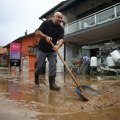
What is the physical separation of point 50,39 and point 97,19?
10704mm

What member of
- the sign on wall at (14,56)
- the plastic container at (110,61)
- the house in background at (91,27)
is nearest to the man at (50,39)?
the plastic container at (110,61)

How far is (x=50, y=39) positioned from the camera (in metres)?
4.61

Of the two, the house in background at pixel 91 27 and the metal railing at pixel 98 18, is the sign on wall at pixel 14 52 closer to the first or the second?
the house in background at pixel 91 27

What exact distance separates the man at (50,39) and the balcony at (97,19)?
28.7 feet

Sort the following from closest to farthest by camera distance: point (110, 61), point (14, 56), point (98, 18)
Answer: point (110, 61)
point (98, 18)
point (14, 56)

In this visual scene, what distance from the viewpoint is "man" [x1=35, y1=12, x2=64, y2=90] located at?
4.68 m

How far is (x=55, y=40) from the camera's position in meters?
4.97

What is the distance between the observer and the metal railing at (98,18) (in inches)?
519

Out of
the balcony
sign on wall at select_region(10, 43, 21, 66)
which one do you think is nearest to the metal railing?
the balcony

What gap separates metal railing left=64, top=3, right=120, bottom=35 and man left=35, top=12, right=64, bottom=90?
8.85 meters

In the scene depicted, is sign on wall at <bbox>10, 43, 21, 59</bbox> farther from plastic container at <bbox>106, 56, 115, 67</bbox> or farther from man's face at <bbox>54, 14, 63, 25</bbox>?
man's face at <bbox>54, 14, 63, 25</bbox>

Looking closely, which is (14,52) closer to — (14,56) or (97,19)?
(14,56)

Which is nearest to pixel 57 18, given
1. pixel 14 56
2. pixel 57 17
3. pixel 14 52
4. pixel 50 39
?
pixel 57 17

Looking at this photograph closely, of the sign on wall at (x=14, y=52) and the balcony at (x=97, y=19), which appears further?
the sign on wall at (x=14, y=52)
